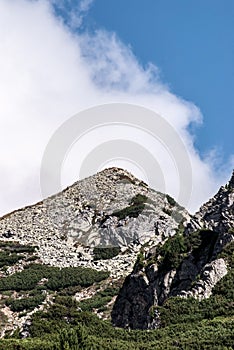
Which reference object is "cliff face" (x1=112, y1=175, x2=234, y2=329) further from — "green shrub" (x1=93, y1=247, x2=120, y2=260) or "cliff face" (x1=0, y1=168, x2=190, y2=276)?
"green shrub" (x1=93, y1=247, x2=120, y2=260)

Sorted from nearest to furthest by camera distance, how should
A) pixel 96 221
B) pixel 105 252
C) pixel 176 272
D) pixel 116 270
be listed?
pixel 176 272 < pixel 116 270 < pixel 105 252 < pixel 96 221

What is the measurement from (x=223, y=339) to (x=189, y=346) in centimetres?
171

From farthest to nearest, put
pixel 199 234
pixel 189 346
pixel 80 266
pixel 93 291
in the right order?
pixel 80 266 → pixel 93 291 → pixel 199 234 → pixel 189 346

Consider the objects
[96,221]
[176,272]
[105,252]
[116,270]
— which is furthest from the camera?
[96,221]

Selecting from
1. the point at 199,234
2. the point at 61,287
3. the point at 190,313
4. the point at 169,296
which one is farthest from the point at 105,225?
the point at 190,313

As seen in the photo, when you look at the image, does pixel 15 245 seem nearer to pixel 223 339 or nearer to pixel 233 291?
pixel 233 291

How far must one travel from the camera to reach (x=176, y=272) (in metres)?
45.6

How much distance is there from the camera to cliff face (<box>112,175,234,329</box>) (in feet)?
137

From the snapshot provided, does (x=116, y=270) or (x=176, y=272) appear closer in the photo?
(x=176, y=272)

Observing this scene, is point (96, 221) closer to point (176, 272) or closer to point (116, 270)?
point (116, 270)

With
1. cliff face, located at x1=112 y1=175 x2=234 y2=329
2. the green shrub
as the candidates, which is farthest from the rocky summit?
the green shrub

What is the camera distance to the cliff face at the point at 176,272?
137 feet

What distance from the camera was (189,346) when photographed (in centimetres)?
2911

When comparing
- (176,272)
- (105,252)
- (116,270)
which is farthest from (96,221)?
(176,272)
